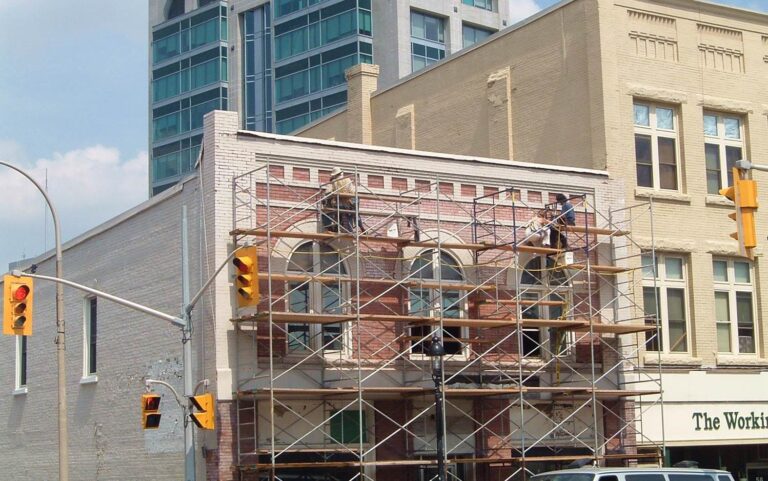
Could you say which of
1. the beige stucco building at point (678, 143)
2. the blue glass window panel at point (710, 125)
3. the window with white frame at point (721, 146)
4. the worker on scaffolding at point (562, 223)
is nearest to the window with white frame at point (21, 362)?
the beige stucco building at point (678, 143)

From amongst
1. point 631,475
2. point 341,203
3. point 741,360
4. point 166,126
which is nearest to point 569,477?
point 631,475

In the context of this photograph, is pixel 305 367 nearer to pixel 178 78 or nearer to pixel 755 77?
pixel 755 77

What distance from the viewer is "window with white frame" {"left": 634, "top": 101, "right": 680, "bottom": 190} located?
3184cm

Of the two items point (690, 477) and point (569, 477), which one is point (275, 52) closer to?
point (690, 477)

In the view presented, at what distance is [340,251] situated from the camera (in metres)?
26.6

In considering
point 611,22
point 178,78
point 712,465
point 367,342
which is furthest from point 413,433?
point 178,78

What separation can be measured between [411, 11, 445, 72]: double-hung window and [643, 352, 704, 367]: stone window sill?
5661cm

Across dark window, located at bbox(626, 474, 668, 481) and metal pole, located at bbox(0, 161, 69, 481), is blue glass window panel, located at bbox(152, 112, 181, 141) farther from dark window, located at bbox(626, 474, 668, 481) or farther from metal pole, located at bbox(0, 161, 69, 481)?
dark window, located at bbox(626, 474, 668, 481)

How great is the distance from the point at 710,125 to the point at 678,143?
1.38 m

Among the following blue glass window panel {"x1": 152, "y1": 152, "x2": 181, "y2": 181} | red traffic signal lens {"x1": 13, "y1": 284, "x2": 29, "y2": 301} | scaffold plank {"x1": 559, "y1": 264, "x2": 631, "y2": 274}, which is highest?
blue glass window panel {"x1": 152, "y1": 152, "x2": 181, "y2": 181}

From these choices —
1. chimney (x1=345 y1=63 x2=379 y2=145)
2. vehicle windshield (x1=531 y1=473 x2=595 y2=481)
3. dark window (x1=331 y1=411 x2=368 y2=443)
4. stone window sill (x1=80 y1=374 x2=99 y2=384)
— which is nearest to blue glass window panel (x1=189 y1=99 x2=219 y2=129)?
chimney (x1=345 y1=63 x2=379 y2=145)

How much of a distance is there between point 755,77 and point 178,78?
6870 cm

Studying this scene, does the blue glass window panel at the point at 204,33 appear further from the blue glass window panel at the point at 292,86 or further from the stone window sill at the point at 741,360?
the stone window sill at the point at 741,360

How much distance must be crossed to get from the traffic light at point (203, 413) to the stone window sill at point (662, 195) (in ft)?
43.3
